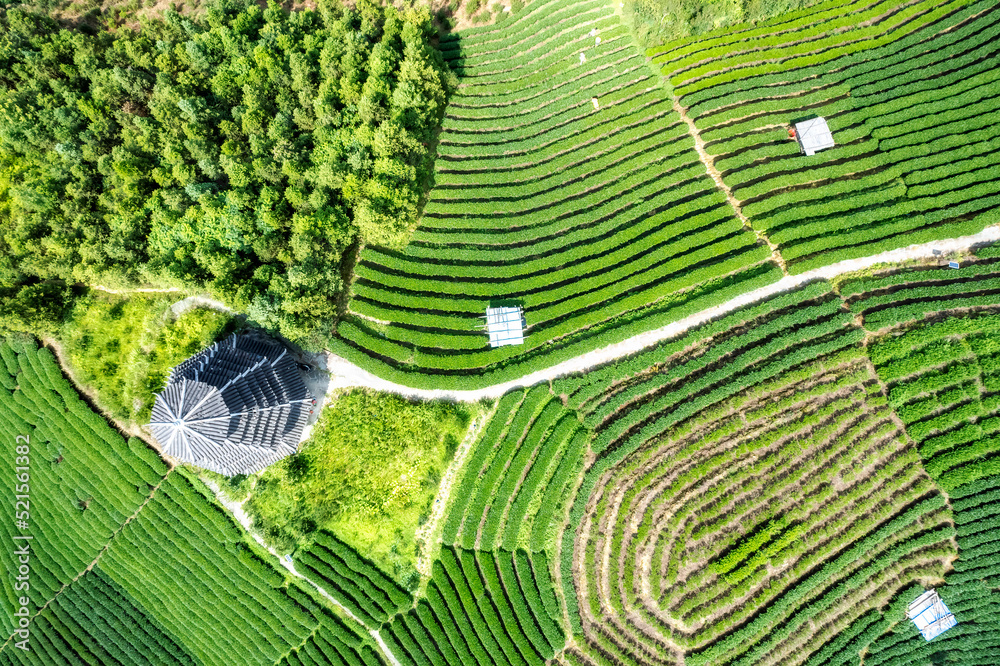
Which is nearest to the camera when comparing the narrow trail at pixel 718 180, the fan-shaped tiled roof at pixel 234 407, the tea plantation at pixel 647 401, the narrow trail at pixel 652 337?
the fan-shaped tiled roof at pixel 234 407

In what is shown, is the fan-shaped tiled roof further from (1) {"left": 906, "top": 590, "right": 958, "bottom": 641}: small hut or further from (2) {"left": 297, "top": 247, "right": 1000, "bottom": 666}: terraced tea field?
(1) {"left": 906, "top": 590, "right": 958, "bottom": 641}: small hut

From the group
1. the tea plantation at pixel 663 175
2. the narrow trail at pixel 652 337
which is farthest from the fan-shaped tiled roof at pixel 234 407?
the tea plantation at pixel 663 175

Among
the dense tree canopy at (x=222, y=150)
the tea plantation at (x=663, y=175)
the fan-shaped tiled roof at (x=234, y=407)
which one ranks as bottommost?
the fan-shaped tiled roof at (x=234, y=407)

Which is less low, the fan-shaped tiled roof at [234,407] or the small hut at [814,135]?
the small hut at [814,135]

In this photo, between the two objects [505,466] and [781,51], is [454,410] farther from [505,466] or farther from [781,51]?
[781,51]

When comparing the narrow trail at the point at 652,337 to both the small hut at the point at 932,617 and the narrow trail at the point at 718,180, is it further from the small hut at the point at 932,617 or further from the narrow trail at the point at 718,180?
the small hut at the point at 932,617

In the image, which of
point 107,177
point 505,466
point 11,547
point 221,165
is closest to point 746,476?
point 505,466

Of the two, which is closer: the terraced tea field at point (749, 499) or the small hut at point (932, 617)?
the small hut at point (932, 617)

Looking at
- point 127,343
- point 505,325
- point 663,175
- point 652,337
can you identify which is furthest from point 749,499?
point 127,343

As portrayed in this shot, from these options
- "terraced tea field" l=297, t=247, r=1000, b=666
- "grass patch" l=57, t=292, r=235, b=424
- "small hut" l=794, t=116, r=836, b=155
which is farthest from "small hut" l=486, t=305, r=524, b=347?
"small hut" l=794, t=116, r=836, b=155
